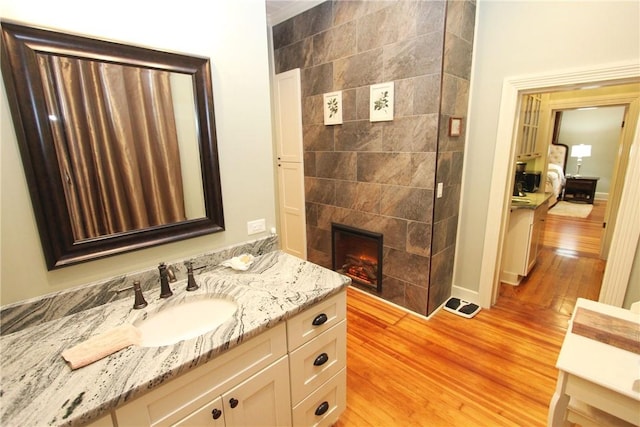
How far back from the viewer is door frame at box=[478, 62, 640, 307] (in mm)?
1923

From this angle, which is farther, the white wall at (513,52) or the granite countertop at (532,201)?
the granite countertop at (532,201)

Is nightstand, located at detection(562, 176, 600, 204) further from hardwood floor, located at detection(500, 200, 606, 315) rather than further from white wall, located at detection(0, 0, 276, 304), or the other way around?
white wall, located at detection(0, 0, 276, 304)

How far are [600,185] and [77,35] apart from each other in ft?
34.2

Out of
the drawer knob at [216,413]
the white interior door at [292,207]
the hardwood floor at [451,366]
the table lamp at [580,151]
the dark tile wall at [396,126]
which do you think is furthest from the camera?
the table lamp at [580,151]

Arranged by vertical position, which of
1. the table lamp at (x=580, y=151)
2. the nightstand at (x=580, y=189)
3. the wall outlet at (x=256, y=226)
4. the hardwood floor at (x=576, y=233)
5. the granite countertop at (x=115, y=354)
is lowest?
Answer: the hardwood floor at (x=576, y=233)

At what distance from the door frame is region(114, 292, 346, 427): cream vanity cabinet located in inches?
69.6

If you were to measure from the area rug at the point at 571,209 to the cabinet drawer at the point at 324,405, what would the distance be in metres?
6.74

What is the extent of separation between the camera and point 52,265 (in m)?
1.13

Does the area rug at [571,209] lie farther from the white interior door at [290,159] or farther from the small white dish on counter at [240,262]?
the small white dish on counter at [240,262]

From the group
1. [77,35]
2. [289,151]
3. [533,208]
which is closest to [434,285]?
[533,208]

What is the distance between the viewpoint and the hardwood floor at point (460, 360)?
5.61ft

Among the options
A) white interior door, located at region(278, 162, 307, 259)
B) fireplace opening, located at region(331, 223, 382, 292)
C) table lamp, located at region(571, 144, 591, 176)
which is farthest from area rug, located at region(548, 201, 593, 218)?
white interior door, located at region(278, 162, 307, 259)

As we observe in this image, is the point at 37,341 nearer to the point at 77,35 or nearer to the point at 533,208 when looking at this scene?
the point at 77,35

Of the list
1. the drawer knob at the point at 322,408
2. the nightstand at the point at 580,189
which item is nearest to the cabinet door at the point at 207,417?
the drawer knob at the point at 322,408
